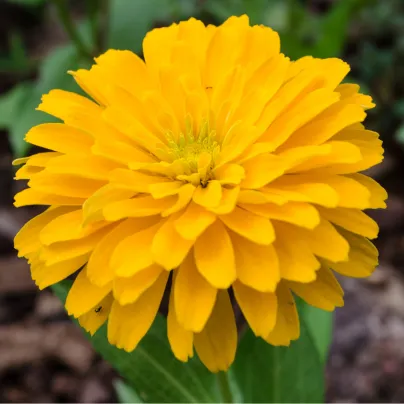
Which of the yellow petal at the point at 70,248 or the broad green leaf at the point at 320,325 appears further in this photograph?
the broad green leaf at the point at 320,325

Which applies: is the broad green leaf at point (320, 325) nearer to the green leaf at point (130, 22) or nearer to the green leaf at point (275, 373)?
the green leaf at point (275, 373)

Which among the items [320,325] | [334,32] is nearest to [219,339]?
[320,325]

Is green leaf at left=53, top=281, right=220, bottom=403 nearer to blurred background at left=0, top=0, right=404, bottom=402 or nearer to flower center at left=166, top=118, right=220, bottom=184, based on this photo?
flower center at left=166, top=118, right=220, bottom=184

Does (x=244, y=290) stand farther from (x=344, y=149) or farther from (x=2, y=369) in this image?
(x=2, y=369)

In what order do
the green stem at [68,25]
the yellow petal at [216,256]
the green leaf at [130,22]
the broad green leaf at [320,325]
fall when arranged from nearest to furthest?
1. the yellow petal at [216,256]
2. the broad green leaf at [320,325]
3. the green stem at [68,25]
4. the green leaf at [130,22]

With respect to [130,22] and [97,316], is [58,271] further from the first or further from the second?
[130,22]

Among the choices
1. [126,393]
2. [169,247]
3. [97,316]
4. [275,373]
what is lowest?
[126,393]

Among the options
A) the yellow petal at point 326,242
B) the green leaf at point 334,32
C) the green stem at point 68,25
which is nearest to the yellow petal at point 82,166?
the yellow petal at point 326,242
